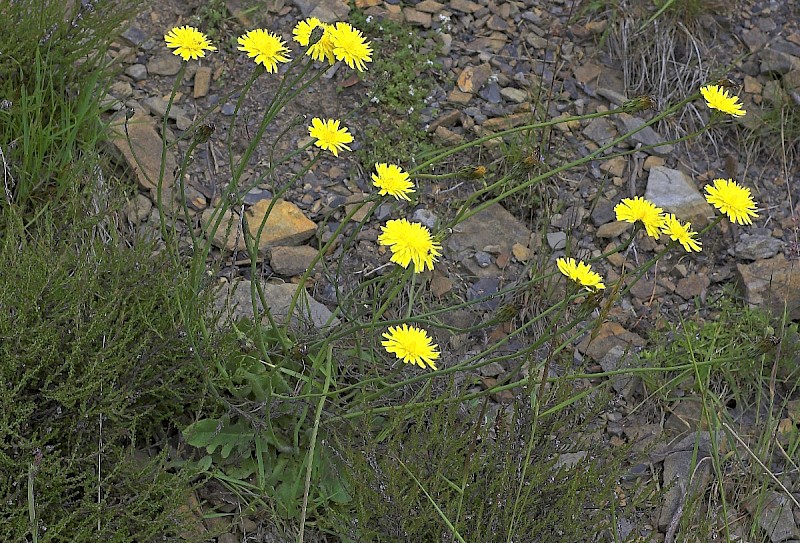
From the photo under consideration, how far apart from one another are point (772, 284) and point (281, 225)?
167 cm

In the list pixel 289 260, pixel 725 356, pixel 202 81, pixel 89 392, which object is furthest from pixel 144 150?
pixel 725 356

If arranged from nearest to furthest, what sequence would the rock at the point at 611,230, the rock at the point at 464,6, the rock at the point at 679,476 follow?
the rock at the point at 679,476, the rock at the point at 611,230, the rock at the point at 464,6

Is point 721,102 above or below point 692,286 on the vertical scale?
below

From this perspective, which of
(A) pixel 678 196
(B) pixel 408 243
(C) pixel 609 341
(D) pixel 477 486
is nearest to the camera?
(B) pixel 408 243

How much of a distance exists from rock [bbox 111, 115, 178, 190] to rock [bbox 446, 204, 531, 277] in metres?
1.02

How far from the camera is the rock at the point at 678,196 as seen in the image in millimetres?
3125

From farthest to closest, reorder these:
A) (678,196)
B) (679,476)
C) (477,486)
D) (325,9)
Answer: (325,9)
(678,196)
(679,476)
(477,486)

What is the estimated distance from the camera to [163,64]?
11.1ft

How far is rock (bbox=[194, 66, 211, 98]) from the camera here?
3.30 m

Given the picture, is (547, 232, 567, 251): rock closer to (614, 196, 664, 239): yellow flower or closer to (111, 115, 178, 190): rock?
(614, 196, 664, 239): yellow flower

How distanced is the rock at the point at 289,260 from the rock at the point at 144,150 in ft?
1.53

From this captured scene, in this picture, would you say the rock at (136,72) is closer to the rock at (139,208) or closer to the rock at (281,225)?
the rock at (139,208)

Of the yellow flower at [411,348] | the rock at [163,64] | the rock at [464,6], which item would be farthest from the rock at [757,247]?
the rock at [163,64]

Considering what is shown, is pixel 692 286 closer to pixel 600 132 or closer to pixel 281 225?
pixel 600 132
